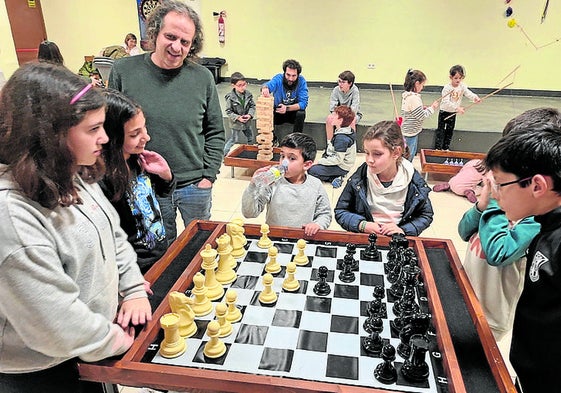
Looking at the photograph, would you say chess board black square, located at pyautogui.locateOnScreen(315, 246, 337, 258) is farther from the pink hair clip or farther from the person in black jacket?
the pink hair clip

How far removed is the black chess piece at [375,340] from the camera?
3.66ft

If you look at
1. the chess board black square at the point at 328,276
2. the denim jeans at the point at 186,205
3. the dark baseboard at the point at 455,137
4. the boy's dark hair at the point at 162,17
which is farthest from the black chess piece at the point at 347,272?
the dark baseboard at the point at 455,137

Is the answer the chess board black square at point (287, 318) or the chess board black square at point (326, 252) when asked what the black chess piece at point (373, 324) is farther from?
the chess board black square at point (326, 252)

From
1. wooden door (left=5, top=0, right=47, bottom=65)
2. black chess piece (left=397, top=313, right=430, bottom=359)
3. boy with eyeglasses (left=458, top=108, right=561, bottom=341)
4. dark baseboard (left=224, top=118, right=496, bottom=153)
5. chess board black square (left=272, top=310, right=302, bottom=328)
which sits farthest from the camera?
wooden door (left=5, top=0, right=47, bottom=65)

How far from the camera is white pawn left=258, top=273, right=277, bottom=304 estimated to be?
130cm

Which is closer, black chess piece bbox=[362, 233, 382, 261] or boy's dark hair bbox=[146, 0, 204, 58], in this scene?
black chess piece bbox=[362, 233, 382, 261]

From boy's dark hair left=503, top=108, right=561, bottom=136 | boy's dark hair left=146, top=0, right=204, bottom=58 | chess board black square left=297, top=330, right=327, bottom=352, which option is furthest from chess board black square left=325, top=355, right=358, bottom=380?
boy's dark hair left=146, top=0, right=204, bottom=58

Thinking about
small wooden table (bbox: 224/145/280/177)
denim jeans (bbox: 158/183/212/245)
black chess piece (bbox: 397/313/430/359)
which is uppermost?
black chess piece (bbox: 397/313/430/359)

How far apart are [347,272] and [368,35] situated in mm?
6735

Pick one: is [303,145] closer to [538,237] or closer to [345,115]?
[538,237]

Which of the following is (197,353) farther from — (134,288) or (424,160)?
(424,160)

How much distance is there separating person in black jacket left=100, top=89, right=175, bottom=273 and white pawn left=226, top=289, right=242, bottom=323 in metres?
0.49

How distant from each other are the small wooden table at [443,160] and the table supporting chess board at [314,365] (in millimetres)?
2843

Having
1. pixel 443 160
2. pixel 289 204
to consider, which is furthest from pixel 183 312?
pixel 443 160
